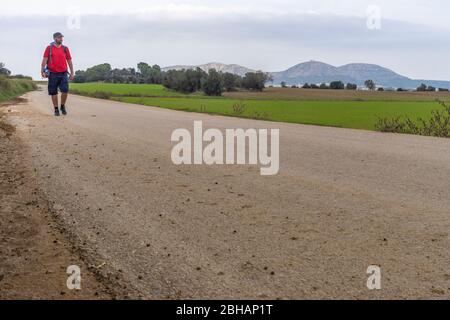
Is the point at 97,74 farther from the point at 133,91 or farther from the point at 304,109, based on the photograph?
the point at 304,109

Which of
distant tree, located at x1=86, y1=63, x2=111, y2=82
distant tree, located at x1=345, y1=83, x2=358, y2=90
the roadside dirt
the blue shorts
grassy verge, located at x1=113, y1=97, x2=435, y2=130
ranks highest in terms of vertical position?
distant tree, located at x1=86, y1=63, x2=111, y2=82

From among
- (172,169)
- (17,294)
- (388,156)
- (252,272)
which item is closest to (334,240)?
(252,272)

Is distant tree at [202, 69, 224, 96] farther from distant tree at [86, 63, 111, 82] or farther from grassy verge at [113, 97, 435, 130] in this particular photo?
distant tree at [86, 63, 111, 82]

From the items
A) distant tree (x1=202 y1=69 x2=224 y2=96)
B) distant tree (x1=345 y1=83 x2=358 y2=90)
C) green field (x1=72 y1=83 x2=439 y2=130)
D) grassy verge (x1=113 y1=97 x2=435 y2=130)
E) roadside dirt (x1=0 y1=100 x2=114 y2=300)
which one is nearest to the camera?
roadside dirt (x1=0 y1=100 x2=114 y2=300)

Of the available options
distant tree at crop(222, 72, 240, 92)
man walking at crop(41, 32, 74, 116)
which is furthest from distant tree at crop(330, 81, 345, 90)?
man walking at crop(41, 32, 74, 116)

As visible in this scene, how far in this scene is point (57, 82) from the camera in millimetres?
15211

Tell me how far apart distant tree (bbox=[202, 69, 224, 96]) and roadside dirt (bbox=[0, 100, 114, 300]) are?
48.9 meters

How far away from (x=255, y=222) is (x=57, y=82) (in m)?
12.4

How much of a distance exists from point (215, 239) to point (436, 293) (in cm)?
181

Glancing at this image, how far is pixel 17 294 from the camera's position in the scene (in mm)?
3107

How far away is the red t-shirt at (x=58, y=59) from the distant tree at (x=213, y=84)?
39640 millimetres

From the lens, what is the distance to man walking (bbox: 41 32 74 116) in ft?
48.5

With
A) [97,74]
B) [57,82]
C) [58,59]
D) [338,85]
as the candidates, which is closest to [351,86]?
[338,85]
